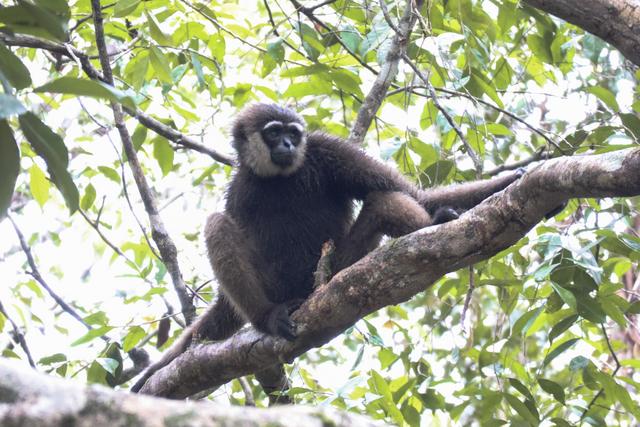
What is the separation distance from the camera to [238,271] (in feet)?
19.9

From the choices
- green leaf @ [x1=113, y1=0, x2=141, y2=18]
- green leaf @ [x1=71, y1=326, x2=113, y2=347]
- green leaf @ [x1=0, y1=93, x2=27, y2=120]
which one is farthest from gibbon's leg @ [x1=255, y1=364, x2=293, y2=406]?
green leaf @ [x1=0, y1=93, x2=27, y2=120]

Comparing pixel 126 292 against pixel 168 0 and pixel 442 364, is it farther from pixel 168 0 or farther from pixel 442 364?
pixel 442 364

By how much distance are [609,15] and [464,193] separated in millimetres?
1577

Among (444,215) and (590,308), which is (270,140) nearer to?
(444,215)

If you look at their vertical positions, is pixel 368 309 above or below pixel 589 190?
below

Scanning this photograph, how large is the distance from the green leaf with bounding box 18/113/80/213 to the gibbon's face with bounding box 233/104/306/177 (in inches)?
154

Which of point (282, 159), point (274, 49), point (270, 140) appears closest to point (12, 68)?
point (274, 49)

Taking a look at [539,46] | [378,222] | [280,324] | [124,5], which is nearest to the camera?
[124,5]

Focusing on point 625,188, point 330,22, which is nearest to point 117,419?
point 625,188

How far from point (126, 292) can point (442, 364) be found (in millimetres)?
5093

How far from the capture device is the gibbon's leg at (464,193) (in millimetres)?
5402

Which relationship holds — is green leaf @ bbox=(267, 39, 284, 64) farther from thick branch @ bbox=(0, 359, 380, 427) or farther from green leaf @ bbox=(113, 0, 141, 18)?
thick branch @ bbox=(0, 359, 380, 427)

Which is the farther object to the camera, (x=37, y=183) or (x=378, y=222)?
(x=37, y=183)

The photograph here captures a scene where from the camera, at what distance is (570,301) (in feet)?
15.7
